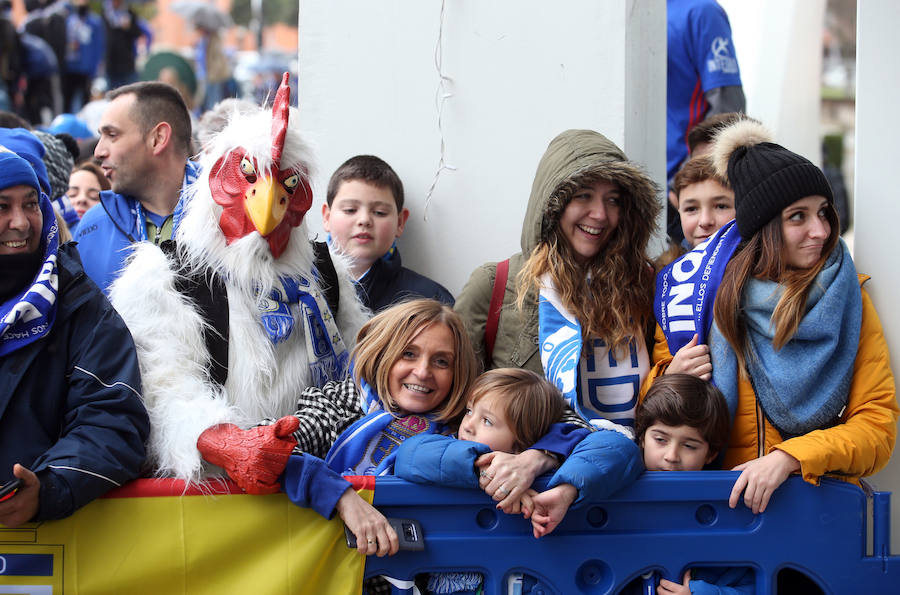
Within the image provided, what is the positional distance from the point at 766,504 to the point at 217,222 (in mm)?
1777

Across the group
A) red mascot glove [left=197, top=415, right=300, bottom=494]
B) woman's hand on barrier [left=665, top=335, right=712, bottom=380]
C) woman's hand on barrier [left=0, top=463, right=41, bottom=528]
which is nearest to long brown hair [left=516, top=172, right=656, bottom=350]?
woman's hand on barrier [left=665, top=335, right=712, bottom=380]

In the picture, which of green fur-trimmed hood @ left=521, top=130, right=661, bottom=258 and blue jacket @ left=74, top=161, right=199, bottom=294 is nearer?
green fur-trimmed hood @ left=521, top=130, right=661, bottom=258

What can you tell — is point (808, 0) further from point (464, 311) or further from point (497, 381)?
point (497, 381)

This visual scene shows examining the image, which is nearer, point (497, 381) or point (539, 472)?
point (539, 472)

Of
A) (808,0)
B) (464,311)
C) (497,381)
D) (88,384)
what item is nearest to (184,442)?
(88,384)

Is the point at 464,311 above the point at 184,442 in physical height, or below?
above

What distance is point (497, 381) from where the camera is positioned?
8.70ft

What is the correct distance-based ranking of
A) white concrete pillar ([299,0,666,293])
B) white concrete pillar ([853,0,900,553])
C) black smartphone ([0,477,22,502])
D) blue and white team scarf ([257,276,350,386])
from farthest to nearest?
1. white concrete pillar ([299,0,666,293])
2. white concrete pillar ([853,0,900,553])
3. blue and white team scarf ([257,276,350,386])
4. black smartphone ([0,477,22,502])

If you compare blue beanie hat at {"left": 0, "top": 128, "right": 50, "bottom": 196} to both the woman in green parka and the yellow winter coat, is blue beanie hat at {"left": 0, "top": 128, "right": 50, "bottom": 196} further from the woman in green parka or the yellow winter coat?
the yellow winter coat

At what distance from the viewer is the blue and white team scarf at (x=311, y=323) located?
111 inches

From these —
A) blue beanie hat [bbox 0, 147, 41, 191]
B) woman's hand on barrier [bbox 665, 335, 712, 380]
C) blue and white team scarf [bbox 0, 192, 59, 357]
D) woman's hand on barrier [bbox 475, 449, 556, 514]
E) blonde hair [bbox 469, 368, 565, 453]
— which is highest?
blue beanie hat [bbox 0, 147, 41, 191]

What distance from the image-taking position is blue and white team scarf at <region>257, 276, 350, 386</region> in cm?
281

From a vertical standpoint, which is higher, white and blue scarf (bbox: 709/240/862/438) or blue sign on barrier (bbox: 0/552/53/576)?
white and blue scarf (bbox: 709/240/862/438)

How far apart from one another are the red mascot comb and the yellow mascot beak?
0.22ft
